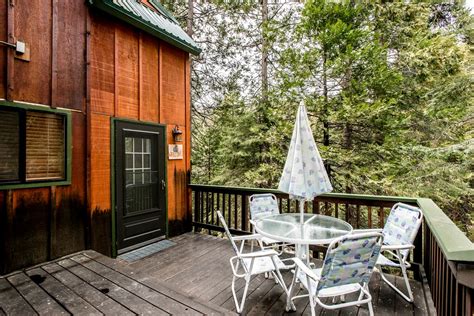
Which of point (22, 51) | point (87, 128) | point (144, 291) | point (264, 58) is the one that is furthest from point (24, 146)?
point (264, 58)

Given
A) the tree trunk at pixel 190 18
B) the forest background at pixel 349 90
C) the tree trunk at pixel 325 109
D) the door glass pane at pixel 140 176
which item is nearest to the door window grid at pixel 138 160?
the door glass pane at pixel 140 176

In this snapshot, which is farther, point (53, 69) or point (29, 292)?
point (53, 69)

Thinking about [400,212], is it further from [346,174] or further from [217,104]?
[217,104]

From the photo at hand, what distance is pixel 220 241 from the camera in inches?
176

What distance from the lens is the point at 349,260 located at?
195cm

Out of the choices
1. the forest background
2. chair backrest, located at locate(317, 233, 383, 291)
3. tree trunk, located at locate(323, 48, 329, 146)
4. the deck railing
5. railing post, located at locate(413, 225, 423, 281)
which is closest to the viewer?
the deck railing

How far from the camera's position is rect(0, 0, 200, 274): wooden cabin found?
9.01ft

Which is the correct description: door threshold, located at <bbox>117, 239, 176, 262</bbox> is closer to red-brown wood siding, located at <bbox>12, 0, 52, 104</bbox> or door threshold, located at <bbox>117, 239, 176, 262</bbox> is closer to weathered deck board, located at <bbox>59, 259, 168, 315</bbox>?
weathered deck board, located at <bbox>59, 259, 168, 315</bbox>

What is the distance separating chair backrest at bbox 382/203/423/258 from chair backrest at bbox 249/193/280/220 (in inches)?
59.8

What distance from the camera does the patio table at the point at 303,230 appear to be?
246 centimetres

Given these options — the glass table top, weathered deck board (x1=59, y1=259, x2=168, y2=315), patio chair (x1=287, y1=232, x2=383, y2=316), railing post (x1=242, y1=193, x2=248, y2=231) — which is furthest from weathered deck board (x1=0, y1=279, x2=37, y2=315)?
railing post (x1=242, y1=193, x2=248, y2=231)

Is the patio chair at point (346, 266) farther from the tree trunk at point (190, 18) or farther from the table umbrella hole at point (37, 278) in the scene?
the tree trunk at point (190, 18)

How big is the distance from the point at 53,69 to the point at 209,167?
256 inches

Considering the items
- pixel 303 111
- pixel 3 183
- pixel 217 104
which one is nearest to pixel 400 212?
pixel 303 111
